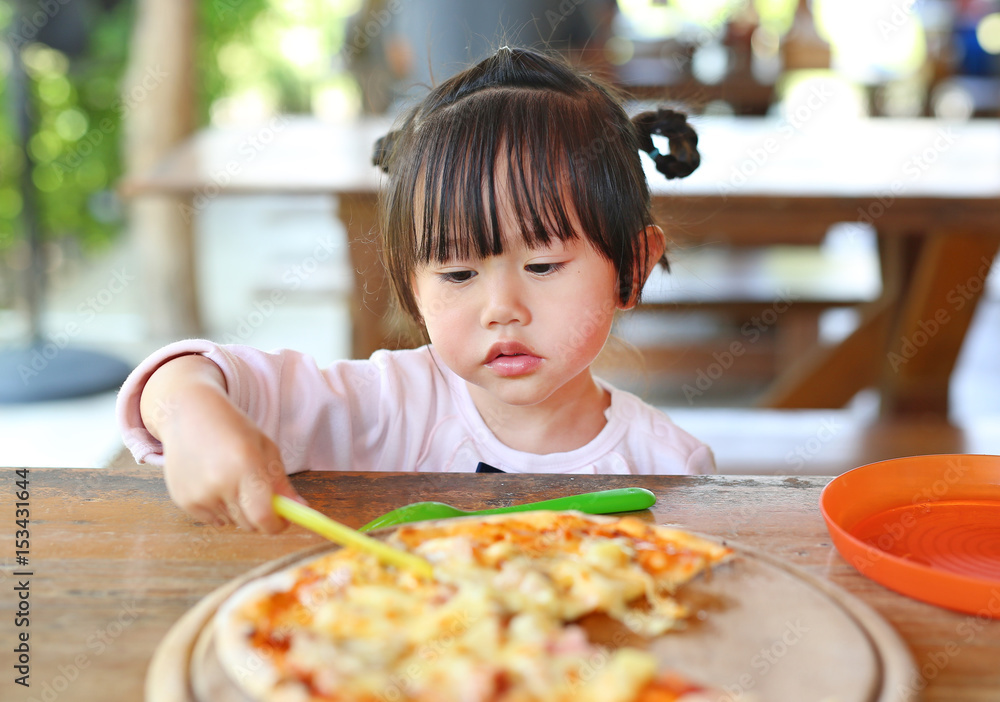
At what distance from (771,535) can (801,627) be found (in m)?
0.18

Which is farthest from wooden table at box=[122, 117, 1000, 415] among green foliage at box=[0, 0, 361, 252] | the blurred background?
green foliage at box=[0, 0, 361, 252]

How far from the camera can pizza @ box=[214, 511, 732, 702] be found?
0.58 meters

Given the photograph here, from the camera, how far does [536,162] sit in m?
1.06

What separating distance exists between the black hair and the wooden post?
303cm

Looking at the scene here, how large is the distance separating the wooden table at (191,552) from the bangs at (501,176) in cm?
27

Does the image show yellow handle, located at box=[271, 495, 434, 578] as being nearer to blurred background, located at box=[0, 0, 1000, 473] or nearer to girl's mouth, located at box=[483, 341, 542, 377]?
girl's mouth, located at box=[483, 341, 542, 377]

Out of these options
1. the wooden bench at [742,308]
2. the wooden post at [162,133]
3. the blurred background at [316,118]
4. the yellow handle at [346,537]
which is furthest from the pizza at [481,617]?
the wooden post at [162,133]

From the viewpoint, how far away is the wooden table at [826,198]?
7.45ft

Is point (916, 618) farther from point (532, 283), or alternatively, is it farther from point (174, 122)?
A: point (174, 122)

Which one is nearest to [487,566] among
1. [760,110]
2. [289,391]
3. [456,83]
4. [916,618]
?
[916,618]

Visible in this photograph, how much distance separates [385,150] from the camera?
1.27 meters

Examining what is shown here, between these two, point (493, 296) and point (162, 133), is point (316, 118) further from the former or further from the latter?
point (493, 296)

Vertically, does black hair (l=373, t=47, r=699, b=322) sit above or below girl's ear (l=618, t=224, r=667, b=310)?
above

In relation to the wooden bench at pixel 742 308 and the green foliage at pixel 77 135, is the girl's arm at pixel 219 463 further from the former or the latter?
the green foliage at pixel 77 135
